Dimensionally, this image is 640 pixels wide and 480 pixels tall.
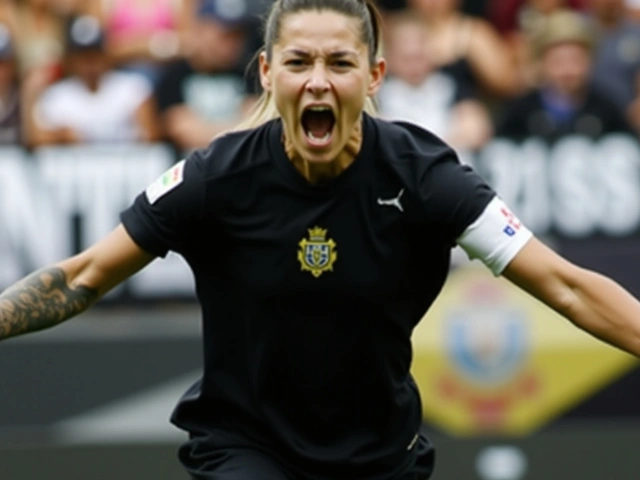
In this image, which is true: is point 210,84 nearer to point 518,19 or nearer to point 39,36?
point 39,36

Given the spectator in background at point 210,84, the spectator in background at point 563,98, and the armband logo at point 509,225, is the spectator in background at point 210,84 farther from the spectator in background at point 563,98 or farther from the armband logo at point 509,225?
the armband logo at point 509,225

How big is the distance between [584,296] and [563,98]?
4.61 m

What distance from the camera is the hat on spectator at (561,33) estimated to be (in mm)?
9039

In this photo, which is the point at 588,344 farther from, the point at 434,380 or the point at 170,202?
the point at 170,202

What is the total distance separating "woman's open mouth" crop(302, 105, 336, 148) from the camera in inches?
174

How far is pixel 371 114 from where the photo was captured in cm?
481

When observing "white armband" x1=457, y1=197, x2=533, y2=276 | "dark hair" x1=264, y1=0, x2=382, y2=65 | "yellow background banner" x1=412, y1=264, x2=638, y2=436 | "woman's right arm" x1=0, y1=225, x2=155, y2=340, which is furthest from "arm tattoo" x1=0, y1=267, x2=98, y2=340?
"yellow background banner" x1=412, y1=264, x2=638, y2=436

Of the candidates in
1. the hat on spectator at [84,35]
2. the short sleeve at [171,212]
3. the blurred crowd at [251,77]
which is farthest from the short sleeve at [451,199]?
the hat on spectator at [84,35]

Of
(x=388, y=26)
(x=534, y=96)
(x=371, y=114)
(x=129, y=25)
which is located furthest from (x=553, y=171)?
(x=371, y=114)

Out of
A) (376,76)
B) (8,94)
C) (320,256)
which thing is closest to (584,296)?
(320,256)

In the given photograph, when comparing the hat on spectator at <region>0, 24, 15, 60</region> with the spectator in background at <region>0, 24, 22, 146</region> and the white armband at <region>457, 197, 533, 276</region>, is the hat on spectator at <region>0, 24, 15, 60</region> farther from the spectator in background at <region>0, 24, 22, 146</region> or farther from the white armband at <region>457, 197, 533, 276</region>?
the white armband at <region>457, 197, 533, 276</region>

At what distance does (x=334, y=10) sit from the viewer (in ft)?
14.7

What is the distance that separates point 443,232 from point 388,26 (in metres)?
4.85

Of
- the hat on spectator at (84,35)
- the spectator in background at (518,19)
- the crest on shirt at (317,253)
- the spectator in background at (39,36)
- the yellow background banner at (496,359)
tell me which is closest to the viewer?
the crest on shirt at (317,253)
